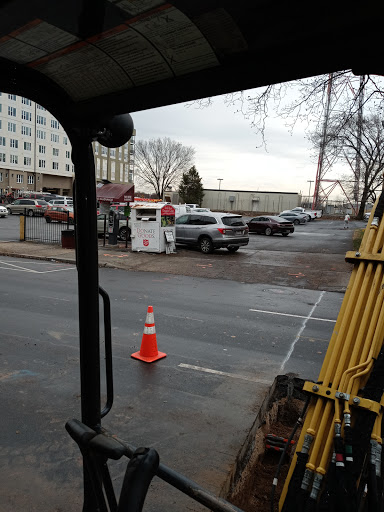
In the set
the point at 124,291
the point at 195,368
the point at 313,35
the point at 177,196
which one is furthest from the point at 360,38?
the point at 177,196

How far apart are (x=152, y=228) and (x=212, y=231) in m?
2.65

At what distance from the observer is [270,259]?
56.0 feet

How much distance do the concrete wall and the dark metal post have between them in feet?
236

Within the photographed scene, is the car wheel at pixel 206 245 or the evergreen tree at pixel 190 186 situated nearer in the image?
the car wheel at pixel 206 245

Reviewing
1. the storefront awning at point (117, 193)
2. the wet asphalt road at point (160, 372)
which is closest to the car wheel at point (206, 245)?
the storefront awning at point (117, 193)

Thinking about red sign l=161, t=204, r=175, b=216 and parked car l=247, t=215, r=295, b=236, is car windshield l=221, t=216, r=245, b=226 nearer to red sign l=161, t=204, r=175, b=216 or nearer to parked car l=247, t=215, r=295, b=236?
red sign l=161, t=204, r=175, b=216

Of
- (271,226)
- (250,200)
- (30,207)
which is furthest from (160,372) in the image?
(250,200)

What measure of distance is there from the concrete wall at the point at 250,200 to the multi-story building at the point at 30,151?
17178 mm

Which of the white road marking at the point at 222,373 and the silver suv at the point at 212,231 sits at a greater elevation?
the silver suv at the point at 212,231

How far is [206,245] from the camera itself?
1766 centimetres

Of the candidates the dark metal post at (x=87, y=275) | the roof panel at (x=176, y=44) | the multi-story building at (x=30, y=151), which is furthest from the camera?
the multi-story building at (x=30, y=151)

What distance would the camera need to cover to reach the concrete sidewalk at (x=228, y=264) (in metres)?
12.7

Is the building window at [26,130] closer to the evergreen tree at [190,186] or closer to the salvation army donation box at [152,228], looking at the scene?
the evergreen tree at [190,186]

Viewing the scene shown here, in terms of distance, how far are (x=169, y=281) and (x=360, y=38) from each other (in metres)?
10.6
